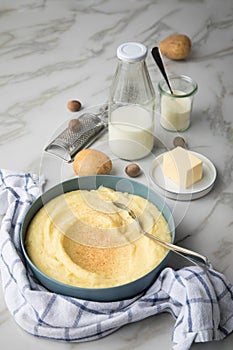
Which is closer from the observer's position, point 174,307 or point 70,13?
point 174,307

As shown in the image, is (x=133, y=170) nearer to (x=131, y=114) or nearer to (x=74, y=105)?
(x=131, y=114)

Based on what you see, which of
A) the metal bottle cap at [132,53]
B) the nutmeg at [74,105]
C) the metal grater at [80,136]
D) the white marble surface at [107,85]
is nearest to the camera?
the white marble surface at [107,85]

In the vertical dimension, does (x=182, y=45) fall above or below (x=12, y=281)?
above

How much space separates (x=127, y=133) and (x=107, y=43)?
53 centimetres

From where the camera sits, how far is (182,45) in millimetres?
1738

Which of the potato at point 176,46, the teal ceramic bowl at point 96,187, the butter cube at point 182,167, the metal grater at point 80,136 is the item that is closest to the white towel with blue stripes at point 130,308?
the teal ceramic bowl at point 96,187

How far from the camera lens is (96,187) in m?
1.31

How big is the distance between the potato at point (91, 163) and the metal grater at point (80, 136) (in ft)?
0.18

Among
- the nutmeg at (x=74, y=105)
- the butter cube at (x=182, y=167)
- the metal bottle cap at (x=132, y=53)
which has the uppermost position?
the metal bottle cap at (x=132, y=53)

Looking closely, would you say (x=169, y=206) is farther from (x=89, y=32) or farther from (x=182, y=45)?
(x=89, y=32)

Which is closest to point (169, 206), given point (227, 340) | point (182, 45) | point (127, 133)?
point (127, 133)

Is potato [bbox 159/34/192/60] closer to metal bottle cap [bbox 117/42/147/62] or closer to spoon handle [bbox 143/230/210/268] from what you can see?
metal bottle cap [bbox 117/42/147/62]

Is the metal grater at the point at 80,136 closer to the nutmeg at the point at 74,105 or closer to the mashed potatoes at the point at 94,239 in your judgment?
the nutmeg at the point at 74,105

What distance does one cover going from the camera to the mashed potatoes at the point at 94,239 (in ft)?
3.68
